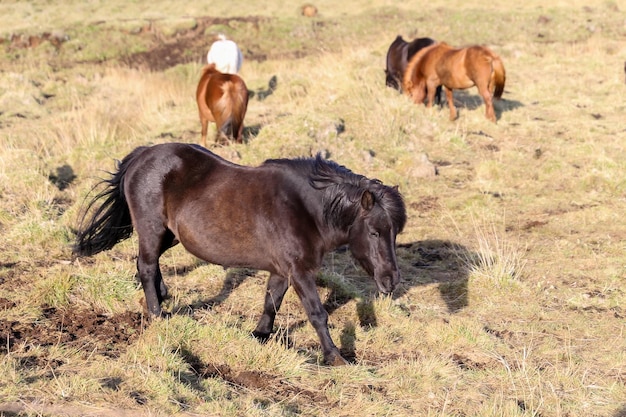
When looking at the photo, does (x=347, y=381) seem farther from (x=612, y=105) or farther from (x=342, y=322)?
(x=612, y=105)

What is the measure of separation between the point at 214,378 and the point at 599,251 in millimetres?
4646

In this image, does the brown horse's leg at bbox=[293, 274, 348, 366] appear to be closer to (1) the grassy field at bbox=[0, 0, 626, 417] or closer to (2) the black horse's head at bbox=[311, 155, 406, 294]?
(1) the grassy field at bbox=[0, 0, 626, 417]

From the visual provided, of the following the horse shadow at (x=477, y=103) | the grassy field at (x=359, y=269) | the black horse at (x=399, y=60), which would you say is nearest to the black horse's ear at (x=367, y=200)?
the grassy field at (x=359, y=269)

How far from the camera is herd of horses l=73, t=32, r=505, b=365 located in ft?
15.7

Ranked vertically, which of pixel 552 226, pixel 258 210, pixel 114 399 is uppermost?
pixel 258 210

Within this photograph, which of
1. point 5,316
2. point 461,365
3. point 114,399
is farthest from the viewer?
point 5,316

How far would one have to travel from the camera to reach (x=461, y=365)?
16.2ft

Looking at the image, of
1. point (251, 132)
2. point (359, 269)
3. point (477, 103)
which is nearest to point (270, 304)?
point (359, 269)

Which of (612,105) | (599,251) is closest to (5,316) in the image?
(599,251)

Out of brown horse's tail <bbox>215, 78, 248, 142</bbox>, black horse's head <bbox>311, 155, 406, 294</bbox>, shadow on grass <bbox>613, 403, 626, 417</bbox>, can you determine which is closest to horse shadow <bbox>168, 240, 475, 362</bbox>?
black horse's head <bbox>311, 155, 406, 294</bbox>

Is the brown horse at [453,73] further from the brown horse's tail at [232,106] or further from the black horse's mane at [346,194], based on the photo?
the black horse's mane at [346,194]

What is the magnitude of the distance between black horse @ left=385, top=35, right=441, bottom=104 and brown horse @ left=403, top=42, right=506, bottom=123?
0.58m

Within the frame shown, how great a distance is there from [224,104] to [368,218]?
6138mm

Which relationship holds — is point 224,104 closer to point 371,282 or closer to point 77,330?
point 371,282
